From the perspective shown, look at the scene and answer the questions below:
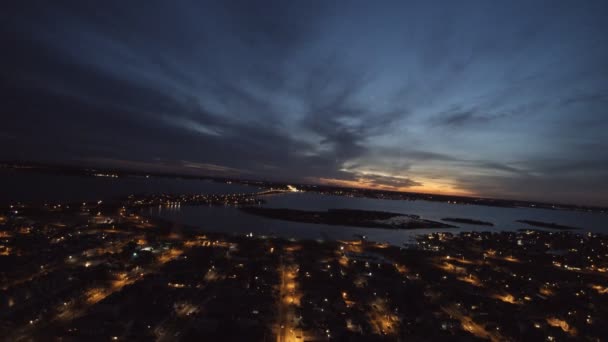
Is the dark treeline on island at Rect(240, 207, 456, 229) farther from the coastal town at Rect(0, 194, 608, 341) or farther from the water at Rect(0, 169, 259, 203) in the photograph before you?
the water at Rect(0, 169, 259, 203)

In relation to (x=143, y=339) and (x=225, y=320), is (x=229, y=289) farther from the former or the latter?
(x=143, y=339)

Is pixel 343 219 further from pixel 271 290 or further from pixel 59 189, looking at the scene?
pixel 59 189

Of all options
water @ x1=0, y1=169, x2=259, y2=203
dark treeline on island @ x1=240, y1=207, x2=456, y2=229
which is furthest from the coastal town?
water @ x1=0, y1=169, x2=259, y2=203

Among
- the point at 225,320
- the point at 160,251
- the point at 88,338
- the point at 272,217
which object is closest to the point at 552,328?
the point at 225,320

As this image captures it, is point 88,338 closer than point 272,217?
Yes

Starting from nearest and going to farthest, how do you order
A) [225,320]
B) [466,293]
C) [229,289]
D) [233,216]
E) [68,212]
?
[225,320] < [229,289] < [466,293] < [68,212] < [233,216]

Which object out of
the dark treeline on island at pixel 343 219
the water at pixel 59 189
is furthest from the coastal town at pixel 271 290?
the water at pixel 59 189

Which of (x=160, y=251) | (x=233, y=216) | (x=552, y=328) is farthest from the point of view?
(x=233, y=216)

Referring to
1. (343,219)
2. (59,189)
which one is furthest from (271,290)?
(59,189)
